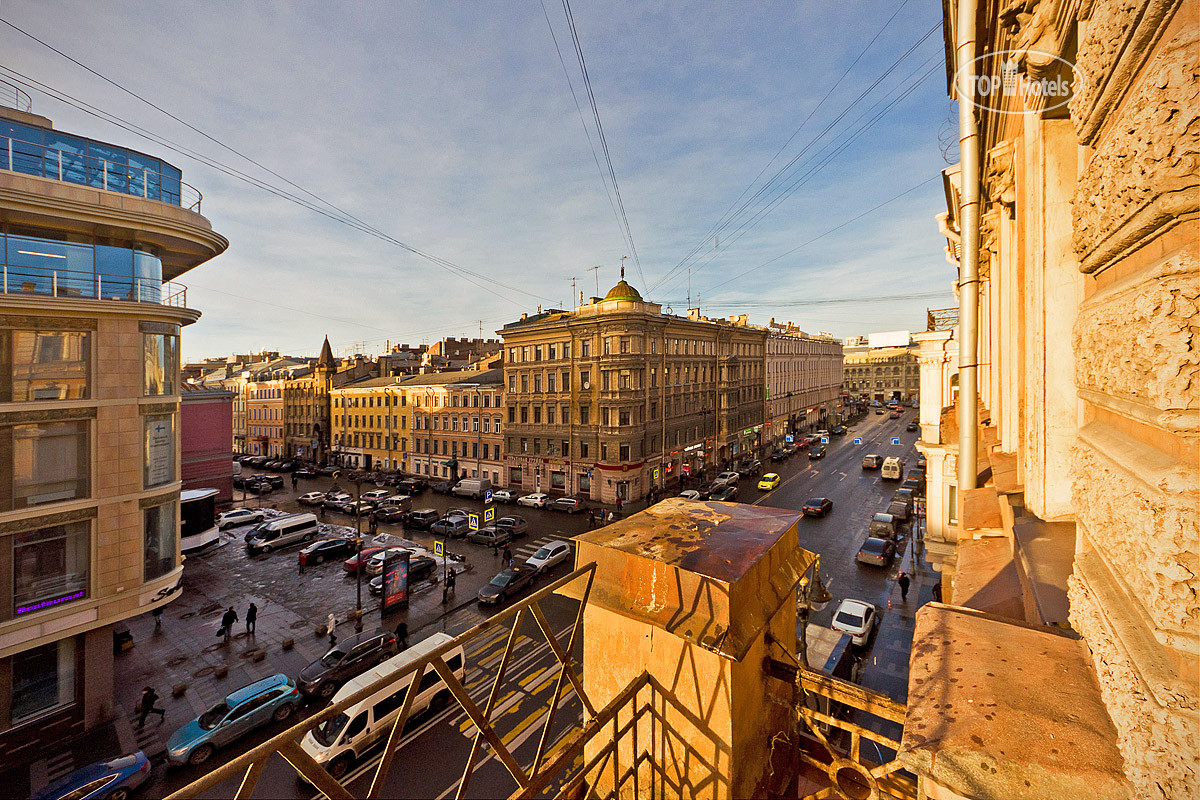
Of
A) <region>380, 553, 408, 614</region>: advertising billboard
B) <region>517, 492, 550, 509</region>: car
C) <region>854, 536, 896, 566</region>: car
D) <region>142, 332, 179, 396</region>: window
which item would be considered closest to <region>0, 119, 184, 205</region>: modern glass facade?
<region>142, 332, 179, 396</region>: window

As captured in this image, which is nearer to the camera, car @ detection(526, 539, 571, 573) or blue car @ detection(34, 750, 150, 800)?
A: blue car @ detection(34, 750, 150, 800)

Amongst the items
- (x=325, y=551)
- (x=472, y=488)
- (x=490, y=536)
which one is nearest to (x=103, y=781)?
(x=325, y=551)

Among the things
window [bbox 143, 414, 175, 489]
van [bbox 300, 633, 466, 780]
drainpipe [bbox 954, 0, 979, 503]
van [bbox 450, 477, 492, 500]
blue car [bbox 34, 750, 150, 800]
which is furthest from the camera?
van [bbox 450, 477, 492, 500]

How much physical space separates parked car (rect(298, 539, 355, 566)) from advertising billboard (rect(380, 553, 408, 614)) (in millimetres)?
7256

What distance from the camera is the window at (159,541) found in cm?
1277

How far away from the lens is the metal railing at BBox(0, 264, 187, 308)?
431 inches

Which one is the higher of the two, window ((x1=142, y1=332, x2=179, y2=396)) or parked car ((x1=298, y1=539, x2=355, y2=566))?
window ((x1=142, y1=332, x2=179, y2=396))

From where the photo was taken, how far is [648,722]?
2.83 meters

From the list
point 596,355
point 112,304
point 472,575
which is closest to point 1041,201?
point 112,304

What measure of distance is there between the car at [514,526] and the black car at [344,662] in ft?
36.1

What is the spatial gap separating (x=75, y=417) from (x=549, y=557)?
15896 millimetres

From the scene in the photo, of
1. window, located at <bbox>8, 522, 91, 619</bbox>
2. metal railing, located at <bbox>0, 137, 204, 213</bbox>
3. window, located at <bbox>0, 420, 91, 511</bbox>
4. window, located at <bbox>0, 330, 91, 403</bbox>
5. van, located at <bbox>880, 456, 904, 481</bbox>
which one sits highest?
metal railing, located at <bbox>0, 137, 204, 213</bbox>

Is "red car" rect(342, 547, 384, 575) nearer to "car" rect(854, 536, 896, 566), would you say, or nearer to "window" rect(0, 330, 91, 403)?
"window" rect(0, 330, 91, 403)

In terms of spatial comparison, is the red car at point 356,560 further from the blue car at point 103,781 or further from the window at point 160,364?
the blue car at point 103,781
